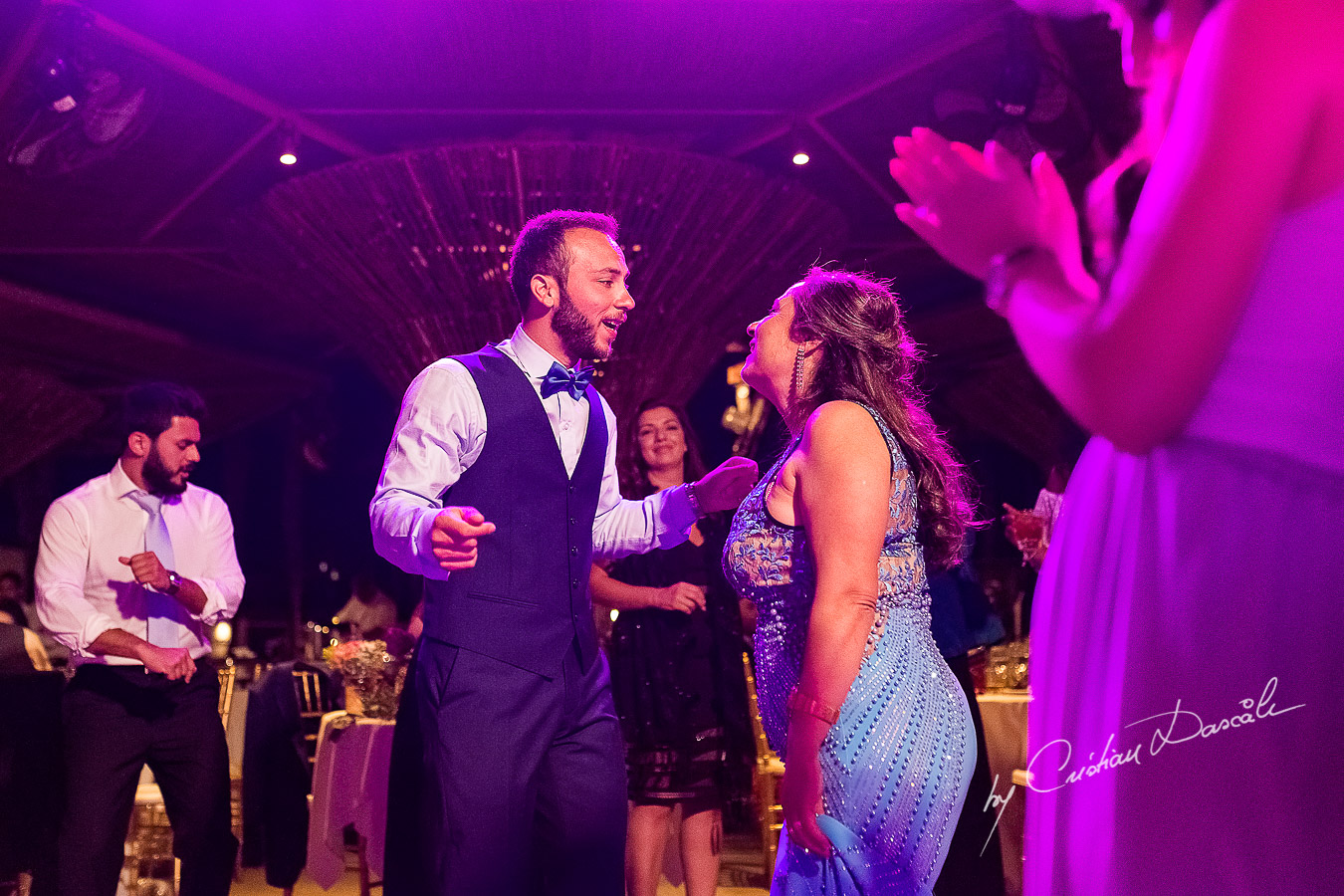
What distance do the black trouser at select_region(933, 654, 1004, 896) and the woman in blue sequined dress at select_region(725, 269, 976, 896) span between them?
1.59 m

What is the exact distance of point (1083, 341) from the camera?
0.71 metres

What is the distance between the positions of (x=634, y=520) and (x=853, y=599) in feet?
3.18

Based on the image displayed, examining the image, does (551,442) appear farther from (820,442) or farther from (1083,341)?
(1083,341)

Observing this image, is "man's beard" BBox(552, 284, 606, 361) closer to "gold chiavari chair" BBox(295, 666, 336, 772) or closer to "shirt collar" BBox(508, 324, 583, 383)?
"shirt collar" BBox(508, 324, 583, 383)

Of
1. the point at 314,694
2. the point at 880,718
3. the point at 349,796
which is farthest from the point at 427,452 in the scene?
the point at 314,694

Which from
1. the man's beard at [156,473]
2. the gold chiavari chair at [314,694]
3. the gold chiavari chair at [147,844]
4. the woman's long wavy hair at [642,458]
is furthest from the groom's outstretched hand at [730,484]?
the gold chiavari chair at [314,694]

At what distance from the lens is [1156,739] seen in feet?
2.42

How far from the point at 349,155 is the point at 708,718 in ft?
11.8

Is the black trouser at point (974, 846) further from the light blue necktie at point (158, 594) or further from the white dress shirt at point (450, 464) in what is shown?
the light blue necktie at point (158, 594)

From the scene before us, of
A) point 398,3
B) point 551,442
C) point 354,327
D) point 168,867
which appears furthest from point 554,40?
point 168,867

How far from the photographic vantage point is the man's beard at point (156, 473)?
3.75 metres

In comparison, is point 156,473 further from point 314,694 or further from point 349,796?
point 314,694

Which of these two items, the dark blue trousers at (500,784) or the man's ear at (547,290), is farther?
the man's ear at (547,290)

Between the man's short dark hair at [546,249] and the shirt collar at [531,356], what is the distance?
124 millimetres
